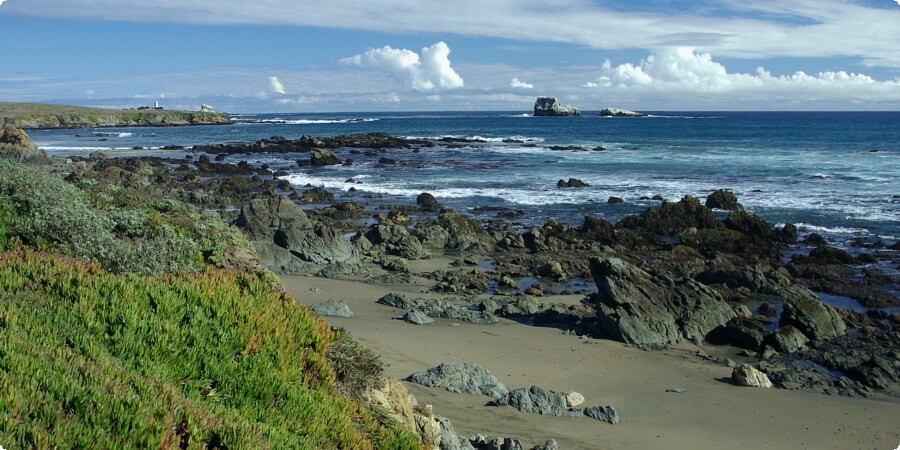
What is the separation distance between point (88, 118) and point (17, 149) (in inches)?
2969

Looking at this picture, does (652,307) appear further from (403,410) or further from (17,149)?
(17,149)

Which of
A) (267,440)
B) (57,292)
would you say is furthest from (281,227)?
(267,440)

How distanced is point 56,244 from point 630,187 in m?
32.9

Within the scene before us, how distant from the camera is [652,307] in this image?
1407 cm

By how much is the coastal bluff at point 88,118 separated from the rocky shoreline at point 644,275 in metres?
77.6

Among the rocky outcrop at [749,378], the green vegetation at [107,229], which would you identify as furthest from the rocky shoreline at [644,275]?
the green vegetation at [107,229]

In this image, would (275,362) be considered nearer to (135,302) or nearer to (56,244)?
(135,302)

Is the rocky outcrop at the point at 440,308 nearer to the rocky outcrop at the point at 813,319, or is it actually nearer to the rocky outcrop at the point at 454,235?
the rocky outcrop at the point at 813,319

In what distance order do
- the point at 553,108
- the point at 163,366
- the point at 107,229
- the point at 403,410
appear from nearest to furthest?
1. the point at 163,366
2. the point at 403,410
3. the point at 107,229
4. the point at 553,108

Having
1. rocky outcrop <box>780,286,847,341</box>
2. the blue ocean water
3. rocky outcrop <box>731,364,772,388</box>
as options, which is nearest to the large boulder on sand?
rocky outcrop <box>731,364,772,388</box>

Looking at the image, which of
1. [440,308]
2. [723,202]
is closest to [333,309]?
[440,308]

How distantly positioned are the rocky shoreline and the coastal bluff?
77.6 metres

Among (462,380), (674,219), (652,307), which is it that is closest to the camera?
(462,380)

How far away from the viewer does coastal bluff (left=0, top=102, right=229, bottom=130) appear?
9775 cm
